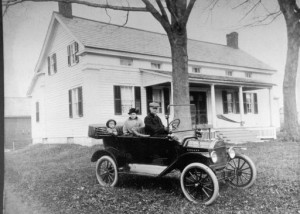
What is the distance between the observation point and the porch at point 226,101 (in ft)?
32.7

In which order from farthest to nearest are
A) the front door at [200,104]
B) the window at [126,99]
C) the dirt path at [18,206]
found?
the front door at [200,104]
the window at [126,99]
the dirt path at [18,206]

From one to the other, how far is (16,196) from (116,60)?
24.9ft

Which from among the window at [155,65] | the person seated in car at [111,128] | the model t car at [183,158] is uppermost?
the window at [155,65]

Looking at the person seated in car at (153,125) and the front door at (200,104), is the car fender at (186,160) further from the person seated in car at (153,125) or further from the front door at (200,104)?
the front door at (200,104)

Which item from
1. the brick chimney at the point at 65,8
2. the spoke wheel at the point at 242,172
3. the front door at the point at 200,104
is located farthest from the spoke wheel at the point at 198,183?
the front door at the point at 200,104

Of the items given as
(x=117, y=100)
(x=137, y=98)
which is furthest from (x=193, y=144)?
(x=117, y=100)

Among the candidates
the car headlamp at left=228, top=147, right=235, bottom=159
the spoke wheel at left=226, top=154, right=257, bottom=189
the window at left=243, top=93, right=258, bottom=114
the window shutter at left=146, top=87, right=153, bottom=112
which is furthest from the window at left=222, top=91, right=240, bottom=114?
the car headlamp at left=228, top=147, right=235, bottom=159

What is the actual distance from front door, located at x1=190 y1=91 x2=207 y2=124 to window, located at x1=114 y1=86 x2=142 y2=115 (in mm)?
4022

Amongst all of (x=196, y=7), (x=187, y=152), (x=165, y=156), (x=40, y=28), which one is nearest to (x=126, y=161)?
(x=165, y=156)

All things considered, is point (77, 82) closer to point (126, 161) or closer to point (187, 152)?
point (126, 161)

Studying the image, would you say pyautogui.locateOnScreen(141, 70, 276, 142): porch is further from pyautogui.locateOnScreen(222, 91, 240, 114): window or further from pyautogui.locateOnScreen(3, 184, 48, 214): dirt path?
pyautogui.locateOnScreen(3, 184, 48, 214): dirt path

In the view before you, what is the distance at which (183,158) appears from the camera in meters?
3.98

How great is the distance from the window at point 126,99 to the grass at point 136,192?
4.61m

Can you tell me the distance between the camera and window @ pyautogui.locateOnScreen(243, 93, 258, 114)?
15.1 m
